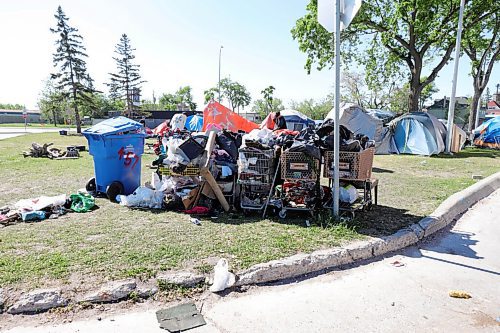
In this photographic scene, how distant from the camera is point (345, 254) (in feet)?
12.7

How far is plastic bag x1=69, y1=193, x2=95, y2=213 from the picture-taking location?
551 cm

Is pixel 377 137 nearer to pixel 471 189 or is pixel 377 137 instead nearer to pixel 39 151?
pixel 471 189

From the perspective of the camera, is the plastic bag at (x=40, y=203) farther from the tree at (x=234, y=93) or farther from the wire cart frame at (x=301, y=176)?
the tree at (x=234, y=93)

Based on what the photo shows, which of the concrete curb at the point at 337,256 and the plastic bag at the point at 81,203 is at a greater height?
the plastic bag at the point at 81,203

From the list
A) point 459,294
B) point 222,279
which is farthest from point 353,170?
point 222,279

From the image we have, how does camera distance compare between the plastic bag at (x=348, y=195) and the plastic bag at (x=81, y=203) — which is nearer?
the plastic bag at (x=348, y=195)

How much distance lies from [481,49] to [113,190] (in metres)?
27.2

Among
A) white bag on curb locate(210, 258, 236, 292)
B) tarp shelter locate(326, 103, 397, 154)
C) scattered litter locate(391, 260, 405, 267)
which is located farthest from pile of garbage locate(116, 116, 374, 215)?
tarp shelter locate(326, 103, 397, 154)

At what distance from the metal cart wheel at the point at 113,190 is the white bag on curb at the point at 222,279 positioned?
367 cm

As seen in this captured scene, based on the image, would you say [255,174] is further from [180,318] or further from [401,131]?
[401,131]

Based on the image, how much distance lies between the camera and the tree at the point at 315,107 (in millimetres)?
68188

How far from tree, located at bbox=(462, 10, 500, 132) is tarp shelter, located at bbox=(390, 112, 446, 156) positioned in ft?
25.6

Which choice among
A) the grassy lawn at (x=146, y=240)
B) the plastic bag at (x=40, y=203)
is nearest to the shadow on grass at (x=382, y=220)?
the grassy lawn at (x=146, y=240)

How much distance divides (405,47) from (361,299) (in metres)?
20.2
